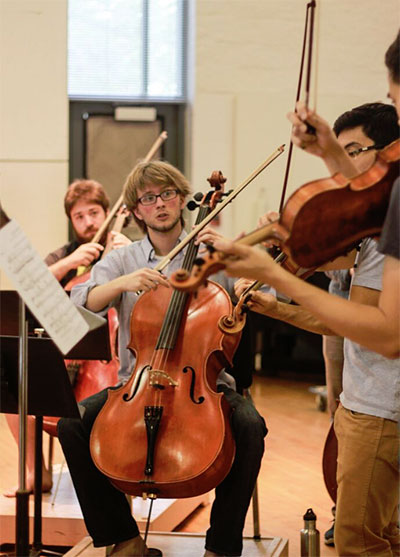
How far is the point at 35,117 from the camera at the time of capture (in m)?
5.09

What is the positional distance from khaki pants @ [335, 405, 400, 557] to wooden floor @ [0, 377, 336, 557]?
3.13ft

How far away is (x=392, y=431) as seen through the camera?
1.87 metres

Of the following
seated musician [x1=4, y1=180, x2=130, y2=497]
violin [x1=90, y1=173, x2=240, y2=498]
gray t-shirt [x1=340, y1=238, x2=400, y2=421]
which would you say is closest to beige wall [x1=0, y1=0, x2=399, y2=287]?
seated musician [x1=4, y1=180, x2=130, y2=497]

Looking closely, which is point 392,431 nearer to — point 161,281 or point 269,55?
point 161,281

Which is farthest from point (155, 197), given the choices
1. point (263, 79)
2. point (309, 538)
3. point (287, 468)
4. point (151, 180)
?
point (263, 79)

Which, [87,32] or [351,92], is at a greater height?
[87,32]

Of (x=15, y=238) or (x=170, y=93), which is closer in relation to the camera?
(x=15, y=238)

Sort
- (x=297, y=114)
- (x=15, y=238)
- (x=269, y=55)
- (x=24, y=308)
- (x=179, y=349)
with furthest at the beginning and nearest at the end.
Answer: (x=269, y=55)
(x=179, y=349)
(x=24, y=308)
(x=15, y=238)
(x=297, y=114)

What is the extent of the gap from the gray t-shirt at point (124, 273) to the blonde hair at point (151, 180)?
146 millimetres

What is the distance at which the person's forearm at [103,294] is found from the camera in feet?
8.35

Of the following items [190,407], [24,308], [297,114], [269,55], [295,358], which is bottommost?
[295,358]

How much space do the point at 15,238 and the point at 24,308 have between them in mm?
380

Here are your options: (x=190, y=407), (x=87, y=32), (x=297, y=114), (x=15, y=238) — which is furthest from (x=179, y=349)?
(x=87, y=32)

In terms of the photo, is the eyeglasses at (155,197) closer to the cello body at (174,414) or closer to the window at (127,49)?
the cello body at (174,414)
